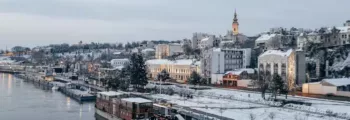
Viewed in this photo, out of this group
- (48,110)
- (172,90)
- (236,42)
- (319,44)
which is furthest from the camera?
(236,42)

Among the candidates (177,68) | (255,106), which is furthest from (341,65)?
(177,68)

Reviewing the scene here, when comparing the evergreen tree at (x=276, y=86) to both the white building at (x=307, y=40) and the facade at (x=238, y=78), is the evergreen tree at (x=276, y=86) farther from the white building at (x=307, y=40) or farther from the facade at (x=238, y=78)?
the white building at (x=307, y=40)

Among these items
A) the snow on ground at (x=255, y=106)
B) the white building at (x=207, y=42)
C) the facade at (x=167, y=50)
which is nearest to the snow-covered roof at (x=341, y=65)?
the snow on ground at (x=255, y=106)

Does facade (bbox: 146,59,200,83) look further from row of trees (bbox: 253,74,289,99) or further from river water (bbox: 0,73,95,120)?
row of trees (bbox: 253,74,289,99)

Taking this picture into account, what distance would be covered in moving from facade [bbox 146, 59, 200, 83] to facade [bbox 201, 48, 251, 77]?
135 cm

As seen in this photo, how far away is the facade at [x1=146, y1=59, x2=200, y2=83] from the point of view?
4236cm

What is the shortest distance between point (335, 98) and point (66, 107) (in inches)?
702

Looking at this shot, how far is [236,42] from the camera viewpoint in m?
56.7

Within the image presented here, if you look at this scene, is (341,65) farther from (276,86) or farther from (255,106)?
(255,106)

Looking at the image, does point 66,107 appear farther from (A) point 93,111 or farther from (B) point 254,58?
(B) point 254,58

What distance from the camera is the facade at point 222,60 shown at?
40.0m

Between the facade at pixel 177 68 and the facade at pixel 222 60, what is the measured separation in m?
1.35

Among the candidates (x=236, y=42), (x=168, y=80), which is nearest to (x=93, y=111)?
(x=168, y=80)

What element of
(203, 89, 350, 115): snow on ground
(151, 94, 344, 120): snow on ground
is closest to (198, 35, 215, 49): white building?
(203, 89, 350, 115): snow on ground
